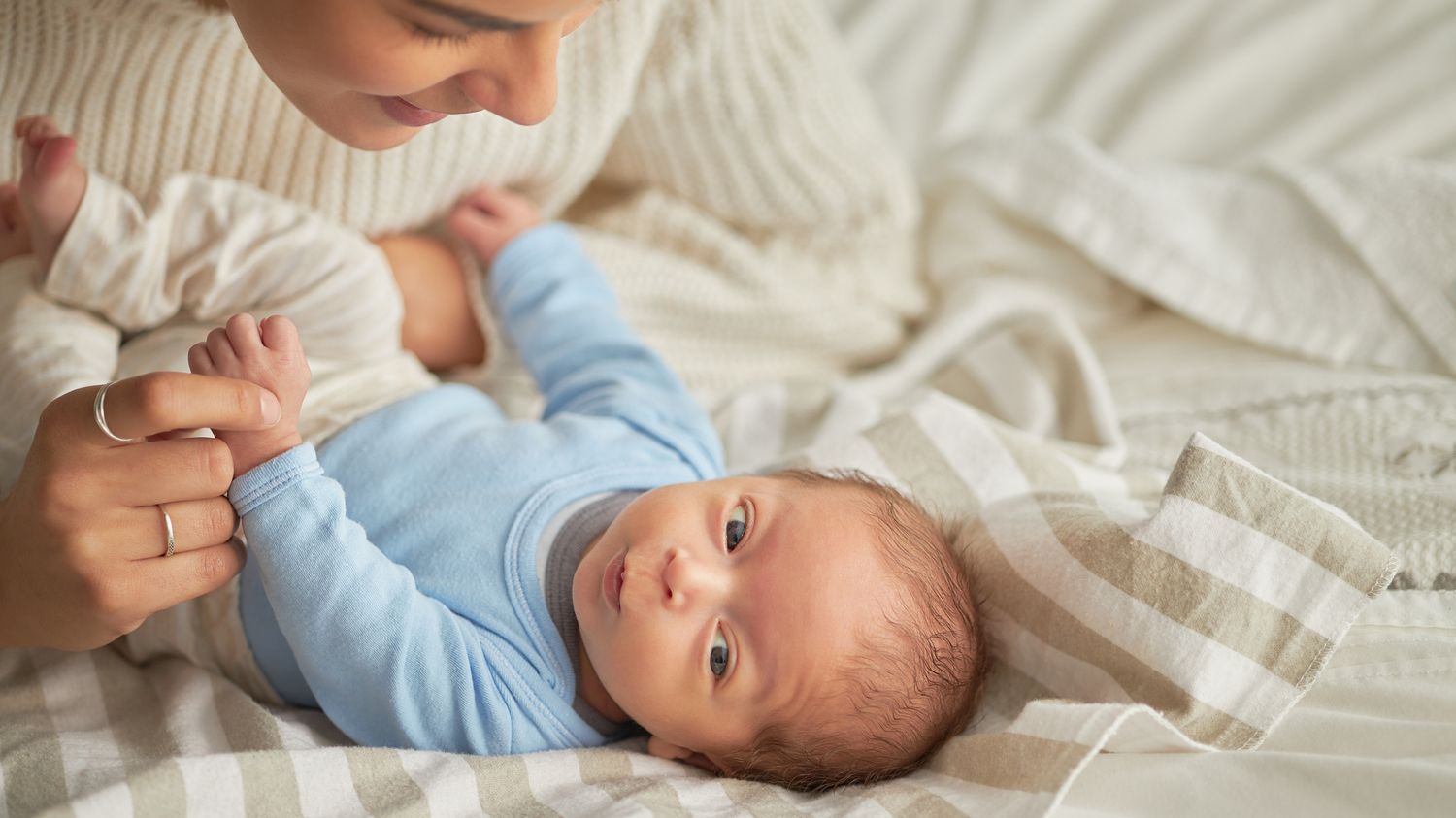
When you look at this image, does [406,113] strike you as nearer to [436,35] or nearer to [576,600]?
[436,35]

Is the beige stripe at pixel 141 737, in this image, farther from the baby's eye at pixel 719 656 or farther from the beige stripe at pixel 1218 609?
the beige stripe at pixel 1218 609

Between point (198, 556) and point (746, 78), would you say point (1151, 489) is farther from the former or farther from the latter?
point (198, 556)

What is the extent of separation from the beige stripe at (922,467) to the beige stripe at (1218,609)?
0.66ft

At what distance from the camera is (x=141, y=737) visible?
797mm

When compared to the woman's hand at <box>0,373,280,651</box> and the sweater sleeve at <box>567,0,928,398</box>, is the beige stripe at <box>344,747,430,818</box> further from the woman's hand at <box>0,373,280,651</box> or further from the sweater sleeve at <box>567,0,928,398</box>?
the sweater sleeve at <box>567,0,928,398</box>

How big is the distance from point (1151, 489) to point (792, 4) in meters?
0.62

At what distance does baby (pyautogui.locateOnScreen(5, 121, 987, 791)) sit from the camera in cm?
78

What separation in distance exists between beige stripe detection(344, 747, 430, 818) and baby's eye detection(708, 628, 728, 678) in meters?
0.23

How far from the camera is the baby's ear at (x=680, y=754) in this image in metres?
0.87

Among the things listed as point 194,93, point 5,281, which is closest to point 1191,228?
point 194,93

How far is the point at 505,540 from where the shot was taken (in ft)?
2.94

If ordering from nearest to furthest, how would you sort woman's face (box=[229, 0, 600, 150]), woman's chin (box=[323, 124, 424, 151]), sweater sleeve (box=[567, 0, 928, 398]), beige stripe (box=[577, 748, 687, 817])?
woman's face (box=[229, 0, 600, 150]), woman's chin (box=[323, 124, 424, 151]), beige stripe (box=[577, 748, 687, 817]), sweater sleeve (box=[567, 0, 928, 398])

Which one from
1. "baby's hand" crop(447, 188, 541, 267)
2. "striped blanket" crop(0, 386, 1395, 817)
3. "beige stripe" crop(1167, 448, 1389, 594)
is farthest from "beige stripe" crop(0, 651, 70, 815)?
"beige stripe" crop(1167, 448, 1389, 594)

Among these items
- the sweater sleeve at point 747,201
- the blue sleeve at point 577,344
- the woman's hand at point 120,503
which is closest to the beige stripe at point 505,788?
the woman's hand at point 120,503
